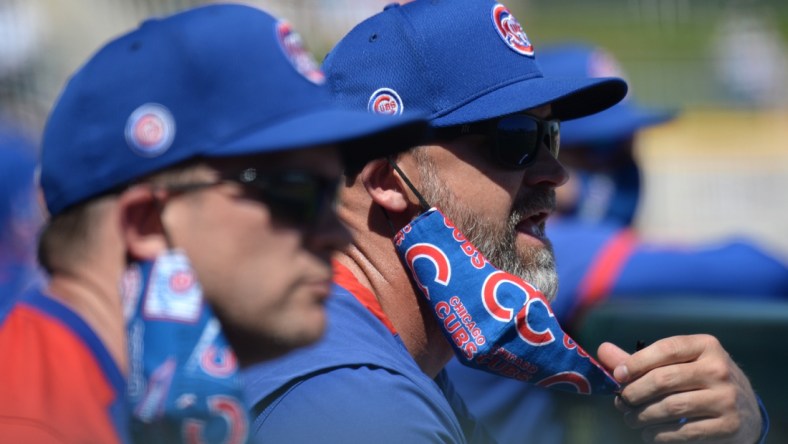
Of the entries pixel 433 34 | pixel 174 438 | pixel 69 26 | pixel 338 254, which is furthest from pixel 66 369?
pixel 69 26

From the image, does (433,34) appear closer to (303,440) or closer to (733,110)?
(303,440)

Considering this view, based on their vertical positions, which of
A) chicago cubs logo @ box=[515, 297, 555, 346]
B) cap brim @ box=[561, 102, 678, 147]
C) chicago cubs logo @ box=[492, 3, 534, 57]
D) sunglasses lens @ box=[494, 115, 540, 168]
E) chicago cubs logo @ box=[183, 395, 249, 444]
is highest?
chicago cubs logo @ box=[492, 3, 534, 57]

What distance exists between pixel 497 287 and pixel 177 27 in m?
0.99

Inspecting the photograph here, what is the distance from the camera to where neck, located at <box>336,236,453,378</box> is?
2650mm

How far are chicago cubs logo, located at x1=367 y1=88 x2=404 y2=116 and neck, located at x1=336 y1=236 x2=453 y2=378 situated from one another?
290 millimetres

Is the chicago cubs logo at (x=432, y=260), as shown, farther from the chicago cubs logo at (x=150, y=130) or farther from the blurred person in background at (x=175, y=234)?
the chicago cubs logo at (x=150, y=130)

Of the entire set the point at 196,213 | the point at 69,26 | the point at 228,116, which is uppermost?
the point at 228,116

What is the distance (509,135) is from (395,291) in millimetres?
451

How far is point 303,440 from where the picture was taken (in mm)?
2152

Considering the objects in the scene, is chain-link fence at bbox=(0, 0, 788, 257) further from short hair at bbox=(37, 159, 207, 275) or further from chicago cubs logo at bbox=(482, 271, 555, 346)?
short hair at bbox=(37, 159, 207, 275)

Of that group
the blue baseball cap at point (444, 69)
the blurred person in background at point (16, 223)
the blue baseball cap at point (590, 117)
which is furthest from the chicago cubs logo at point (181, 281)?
the blue baseball cap at point (590, 117)

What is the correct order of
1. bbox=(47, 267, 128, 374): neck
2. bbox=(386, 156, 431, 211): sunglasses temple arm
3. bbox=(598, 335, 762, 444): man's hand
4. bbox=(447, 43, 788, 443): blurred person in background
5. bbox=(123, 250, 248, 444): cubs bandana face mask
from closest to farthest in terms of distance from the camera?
bbox=(123, 250, 248, 444): cubs bandana face mask < bbox=(47, 267, 128, 374): neck < bbox=(598, 335, 762, 444): man's hand < bbox=(386, 156, 431, 211): sunglasses temple arm < bbox=(447, 43, 788, 443): blurred person in background

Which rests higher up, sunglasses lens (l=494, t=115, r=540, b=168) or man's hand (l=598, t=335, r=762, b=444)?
sunglasses lens (l=494, t=115, r=540, b=168)

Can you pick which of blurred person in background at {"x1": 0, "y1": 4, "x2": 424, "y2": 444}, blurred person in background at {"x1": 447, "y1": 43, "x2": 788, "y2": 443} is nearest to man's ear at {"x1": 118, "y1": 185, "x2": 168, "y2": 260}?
blurred person in background at {"x1": 0, "y1": 4, "x2": 424, "y2": 444}
